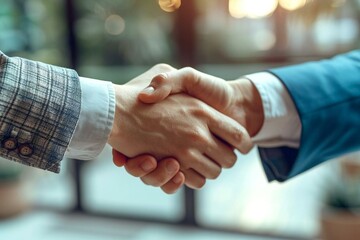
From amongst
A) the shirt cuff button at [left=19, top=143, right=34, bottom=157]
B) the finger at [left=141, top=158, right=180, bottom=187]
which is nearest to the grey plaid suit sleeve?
the shirt cuff button at [left=19, top=143, right=34, bottom=157]

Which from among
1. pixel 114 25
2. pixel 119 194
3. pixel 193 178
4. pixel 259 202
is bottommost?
pixel 119 194

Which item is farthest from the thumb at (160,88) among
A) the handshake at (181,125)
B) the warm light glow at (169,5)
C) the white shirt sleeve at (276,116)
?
the warm light glow at (169,5)

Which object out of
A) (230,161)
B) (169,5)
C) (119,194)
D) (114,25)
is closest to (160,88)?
(230,161)

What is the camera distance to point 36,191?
3467 millimetres

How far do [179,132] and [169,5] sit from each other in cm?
165

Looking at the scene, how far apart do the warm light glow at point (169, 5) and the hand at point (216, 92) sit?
4.91 feet

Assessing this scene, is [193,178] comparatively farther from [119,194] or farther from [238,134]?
[119,194]

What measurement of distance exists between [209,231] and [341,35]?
50.2 inches

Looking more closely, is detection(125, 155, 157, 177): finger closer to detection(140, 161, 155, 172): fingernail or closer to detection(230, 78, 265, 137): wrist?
detection(140, 161, 155, 172): fingernail

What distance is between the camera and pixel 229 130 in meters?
1.17

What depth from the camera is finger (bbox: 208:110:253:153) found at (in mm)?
1167

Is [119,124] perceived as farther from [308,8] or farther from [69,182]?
[69,182]

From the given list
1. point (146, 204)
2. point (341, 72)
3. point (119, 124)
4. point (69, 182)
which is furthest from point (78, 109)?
point (69, 182)

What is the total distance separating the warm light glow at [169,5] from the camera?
266 cm
